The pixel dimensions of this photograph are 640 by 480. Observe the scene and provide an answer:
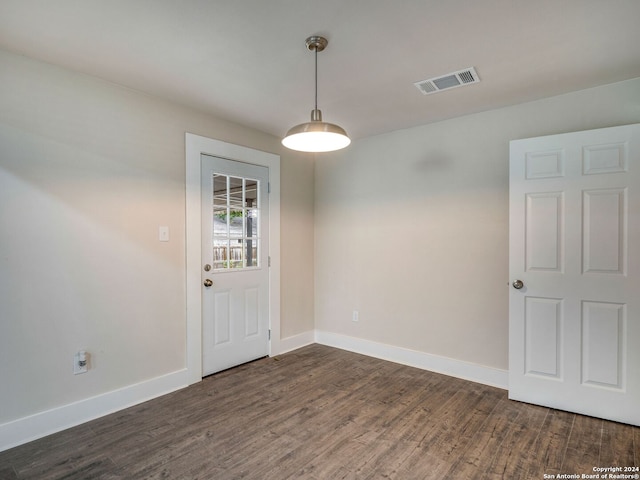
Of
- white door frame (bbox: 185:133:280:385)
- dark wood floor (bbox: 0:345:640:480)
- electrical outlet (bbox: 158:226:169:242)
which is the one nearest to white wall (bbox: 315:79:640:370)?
dark wood floor (bbox: 0:345:640:480)

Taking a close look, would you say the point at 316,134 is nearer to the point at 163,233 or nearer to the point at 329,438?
the point at 163,233

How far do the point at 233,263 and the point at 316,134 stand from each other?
1.89m

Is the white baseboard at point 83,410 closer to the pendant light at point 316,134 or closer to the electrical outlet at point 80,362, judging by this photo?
the electrical outlet at point 80,362

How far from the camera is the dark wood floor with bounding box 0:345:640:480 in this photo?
6.39 feet

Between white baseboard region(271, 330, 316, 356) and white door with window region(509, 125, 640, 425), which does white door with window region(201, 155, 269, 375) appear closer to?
white baseboard region(271, 330, 316, 356)

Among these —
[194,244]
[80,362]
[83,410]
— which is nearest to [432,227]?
[194,244]

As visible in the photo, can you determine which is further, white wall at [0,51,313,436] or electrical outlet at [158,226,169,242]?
electrical outlet at [158,226,169,242]

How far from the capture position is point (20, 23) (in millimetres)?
1868

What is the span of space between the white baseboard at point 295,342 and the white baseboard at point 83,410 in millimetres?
1173

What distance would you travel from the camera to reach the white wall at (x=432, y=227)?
300 cm

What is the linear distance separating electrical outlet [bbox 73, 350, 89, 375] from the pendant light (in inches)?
81.9

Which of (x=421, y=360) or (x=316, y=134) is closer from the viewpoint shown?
(x=316, y=134)

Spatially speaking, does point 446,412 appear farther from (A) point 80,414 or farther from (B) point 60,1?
(B) point 60,1

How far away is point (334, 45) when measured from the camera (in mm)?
2074
